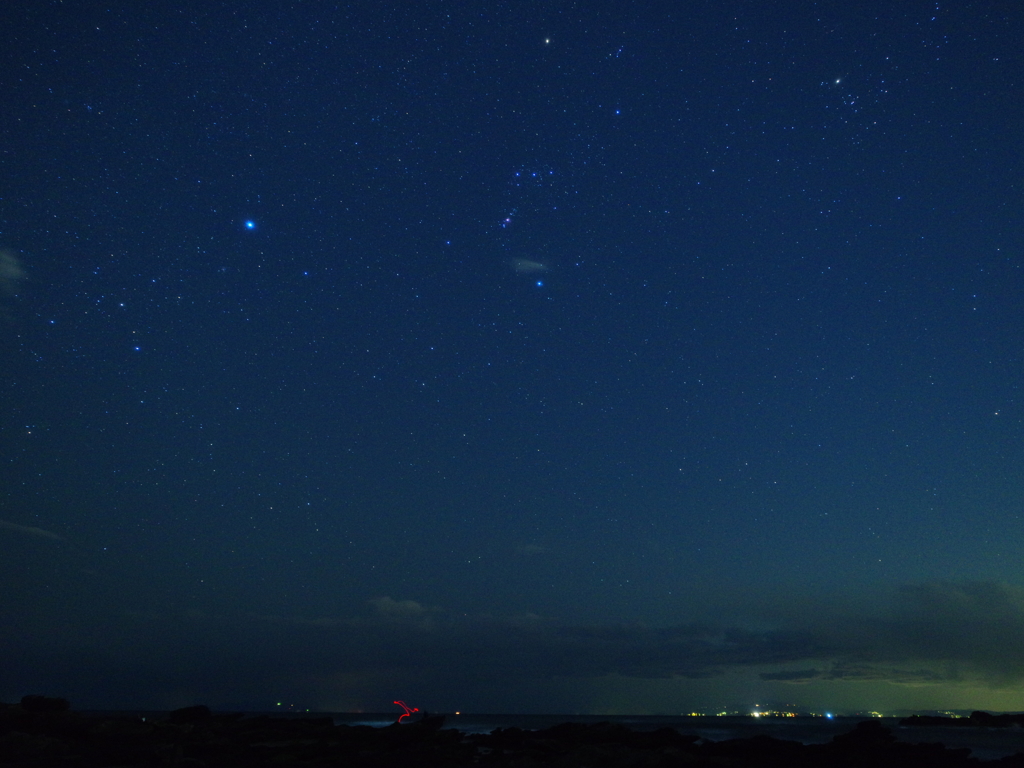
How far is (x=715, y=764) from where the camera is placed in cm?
3159

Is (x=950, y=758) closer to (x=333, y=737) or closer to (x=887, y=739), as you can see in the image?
(x=887, y=739)

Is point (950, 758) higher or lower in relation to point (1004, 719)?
higher

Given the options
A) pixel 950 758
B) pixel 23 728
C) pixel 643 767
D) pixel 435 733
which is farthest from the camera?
pixel 435 733

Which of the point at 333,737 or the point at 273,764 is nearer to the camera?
the point at 273,764

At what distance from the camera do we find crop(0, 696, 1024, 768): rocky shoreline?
33.1 m

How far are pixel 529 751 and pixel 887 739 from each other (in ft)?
81.8

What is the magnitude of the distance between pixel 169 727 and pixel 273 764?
71.8 ft

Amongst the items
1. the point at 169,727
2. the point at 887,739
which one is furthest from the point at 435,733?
the point at 887,739

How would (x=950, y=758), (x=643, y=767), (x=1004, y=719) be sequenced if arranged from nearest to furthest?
(x=643, y=767) < (x=950, y=758) < (x=1004, y=719)

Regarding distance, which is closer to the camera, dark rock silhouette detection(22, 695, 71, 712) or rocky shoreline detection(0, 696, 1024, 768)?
rocky shoreline detection(0, 696, 1024, 768)

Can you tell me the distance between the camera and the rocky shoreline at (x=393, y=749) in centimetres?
3306

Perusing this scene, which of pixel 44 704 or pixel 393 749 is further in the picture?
pixel 44 704

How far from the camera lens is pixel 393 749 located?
41.3 metres

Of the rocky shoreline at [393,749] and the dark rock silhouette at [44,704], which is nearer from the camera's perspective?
the rocky shoreline at [393,749]
